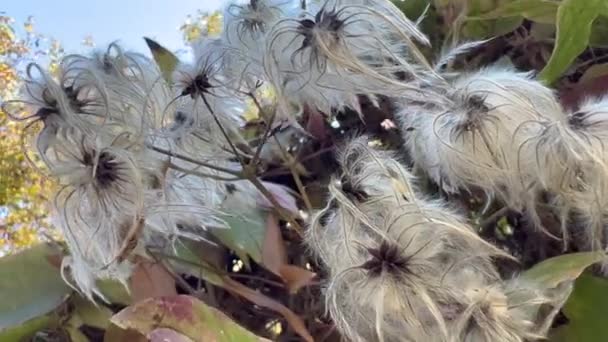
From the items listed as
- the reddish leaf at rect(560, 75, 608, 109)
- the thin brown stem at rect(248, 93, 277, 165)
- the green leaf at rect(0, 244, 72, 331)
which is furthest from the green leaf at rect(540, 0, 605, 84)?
the green leaf at rect(0, 244, 72, 331)

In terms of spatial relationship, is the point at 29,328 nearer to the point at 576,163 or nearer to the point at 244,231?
the point at 244,231

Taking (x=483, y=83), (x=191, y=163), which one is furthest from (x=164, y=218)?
(x=483, y=83)

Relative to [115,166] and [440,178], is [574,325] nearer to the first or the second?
[440,178]

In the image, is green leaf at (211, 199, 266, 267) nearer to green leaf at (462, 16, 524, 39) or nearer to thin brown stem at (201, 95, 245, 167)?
thin brown stem at (201, 95, 245, 167)

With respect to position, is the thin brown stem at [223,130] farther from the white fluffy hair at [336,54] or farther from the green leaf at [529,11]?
the green leaf at [529,11]

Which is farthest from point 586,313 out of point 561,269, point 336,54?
point 336,54

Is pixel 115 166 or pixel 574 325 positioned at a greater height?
pixel 115 166

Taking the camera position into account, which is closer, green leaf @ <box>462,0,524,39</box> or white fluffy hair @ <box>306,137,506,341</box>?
white fluffy hair @ <box>306,137,506,341</box>
